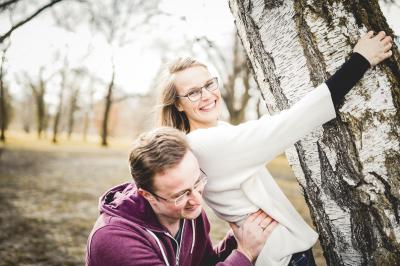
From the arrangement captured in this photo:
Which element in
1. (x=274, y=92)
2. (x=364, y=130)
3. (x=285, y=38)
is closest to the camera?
(x=364, y=130)

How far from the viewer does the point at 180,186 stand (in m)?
1.51

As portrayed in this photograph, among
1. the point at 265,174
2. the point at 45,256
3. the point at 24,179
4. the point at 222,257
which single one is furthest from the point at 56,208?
the point at 265,174

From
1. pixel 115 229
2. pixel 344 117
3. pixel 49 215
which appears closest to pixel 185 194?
pixel 115 229

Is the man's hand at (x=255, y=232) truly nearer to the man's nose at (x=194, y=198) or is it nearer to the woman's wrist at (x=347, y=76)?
the man's nose at (x=194, y=198)

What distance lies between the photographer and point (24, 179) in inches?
422

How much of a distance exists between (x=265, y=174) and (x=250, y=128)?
0.38 m

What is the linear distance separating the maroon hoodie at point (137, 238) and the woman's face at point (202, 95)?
605mm

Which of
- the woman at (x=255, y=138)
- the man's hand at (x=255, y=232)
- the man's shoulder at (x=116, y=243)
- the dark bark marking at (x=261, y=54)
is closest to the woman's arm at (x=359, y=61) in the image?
the woman at (x=255, y=138)

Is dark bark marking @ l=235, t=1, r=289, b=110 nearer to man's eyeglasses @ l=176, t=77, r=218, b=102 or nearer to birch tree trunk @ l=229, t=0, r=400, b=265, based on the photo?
birch tree trunk @ l=229, t=0, r=400, b=265

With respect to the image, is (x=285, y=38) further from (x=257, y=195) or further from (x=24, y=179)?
(x=24, y=179)

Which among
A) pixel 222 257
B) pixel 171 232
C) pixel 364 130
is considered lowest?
pixel 222 257

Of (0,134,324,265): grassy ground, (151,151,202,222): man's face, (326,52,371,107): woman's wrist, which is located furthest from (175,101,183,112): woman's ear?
(0,134,324,265): grassy ground

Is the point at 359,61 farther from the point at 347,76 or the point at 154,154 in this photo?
the point at 154,154

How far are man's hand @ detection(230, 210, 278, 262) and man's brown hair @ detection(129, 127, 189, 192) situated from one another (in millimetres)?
514
